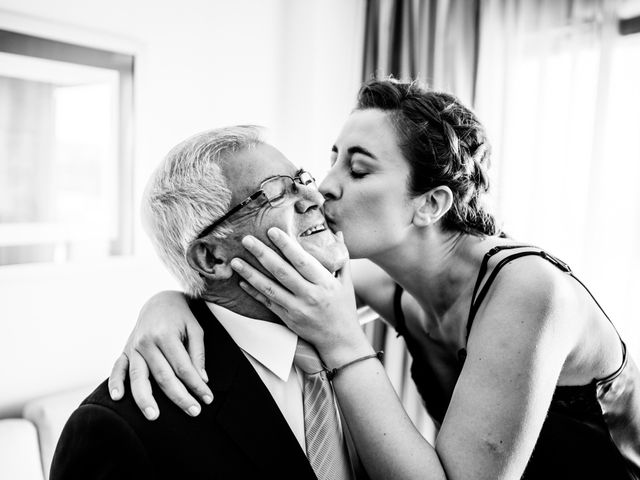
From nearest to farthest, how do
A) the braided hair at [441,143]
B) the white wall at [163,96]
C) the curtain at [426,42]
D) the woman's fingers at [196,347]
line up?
the woman's fingers at [196,347]
the braided hair at [441,143]
the white wall at [163,96]
the curtain at [426,42]

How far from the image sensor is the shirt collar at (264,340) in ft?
3.97

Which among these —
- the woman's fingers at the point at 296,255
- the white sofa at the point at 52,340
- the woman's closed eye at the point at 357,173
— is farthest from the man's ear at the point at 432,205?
the white sofa at the point at 52,340

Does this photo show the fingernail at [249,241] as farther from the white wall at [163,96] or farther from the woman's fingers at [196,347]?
the white wall at [163,96]

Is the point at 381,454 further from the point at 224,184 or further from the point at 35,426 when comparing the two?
the point at 35,426

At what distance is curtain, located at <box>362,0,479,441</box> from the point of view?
2906 mm

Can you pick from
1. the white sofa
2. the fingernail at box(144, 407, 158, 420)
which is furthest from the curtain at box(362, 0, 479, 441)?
the fingernail at box(144, 407, 158, 420)

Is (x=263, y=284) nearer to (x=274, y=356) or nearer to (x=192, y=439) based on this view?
(x=274, y=356)

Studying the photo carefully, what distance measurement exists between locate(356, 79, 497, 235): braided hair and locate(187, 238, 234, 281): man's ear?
564mm

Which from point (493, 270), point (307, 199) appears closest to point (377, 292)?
point (493, 270)

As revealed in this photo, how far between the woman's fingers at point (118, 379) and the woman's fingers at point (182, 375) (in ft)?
0.24

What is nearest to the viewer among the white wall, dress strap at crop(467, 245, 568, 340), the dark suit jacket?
the dark suit jacket

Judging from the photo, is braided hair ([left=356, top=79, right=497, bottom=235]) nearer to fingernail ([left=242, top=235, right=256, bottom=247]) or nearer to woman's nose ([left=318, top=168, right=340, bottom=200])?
woman's nose ([left=318, top=168, right=340, bottom=200])

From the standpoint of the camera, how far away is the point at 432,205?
154cm

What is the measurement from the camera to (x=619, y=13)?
237cm
